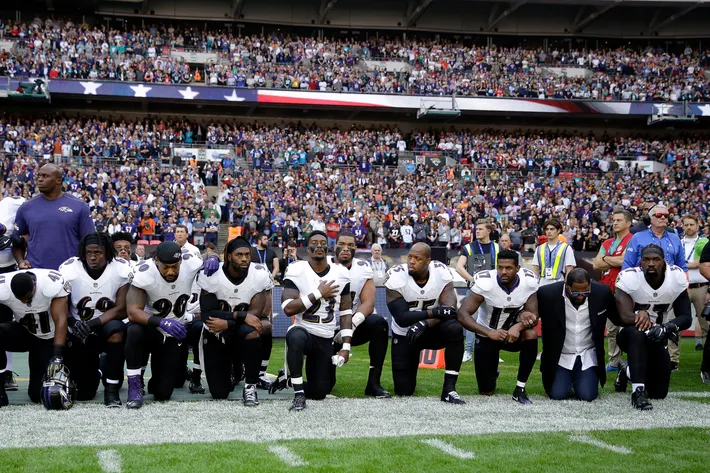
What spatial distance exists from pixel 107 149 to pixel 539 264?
20.3m

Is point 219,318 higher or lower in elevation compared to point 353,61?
lower

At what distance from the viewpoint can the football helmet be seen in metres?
6.22

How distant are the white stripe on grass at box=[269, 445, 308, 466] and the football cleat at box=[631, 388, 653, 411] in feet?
11.2

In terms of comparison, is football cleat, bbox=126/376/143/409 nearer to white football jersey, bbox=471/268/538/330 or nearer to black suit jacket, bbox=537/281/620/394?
white football jersey, bbox=471/268/538/330

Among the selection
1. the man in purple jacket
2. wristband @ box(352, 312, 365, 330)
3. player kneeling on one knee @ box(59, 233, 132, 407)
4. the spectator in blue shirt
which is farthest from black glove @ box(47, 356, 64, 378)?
the spectator in blue shirt

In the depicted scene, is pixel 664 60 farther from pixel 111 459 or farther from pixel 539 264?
pixel 111 459

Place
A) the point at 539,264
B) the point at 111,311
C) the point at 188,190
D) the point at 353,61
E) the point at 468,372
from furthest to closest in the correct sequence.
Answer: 1. the point at 353,61
2. the point at 188,190
3. the point at 539,264
4. the point at 468,372
5. the point at 111,311

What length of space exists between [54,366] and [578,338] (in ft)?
15.8

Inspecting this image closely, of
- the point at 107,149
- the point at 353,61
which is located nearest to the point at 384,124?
the point at 353,61

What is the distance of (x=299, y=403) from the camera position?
6422 millimetres

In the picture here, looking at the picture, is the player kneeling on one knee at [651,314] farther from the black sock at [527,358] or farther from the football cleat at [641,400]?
the black sock at [527,358]

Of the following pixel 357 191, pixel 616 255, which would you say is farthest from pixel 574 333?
pixel 357 191

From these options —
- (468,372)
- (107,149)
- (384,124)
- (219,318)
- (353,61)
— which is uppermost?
(353,61)

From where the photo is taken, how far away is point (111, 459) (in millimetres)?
4648
